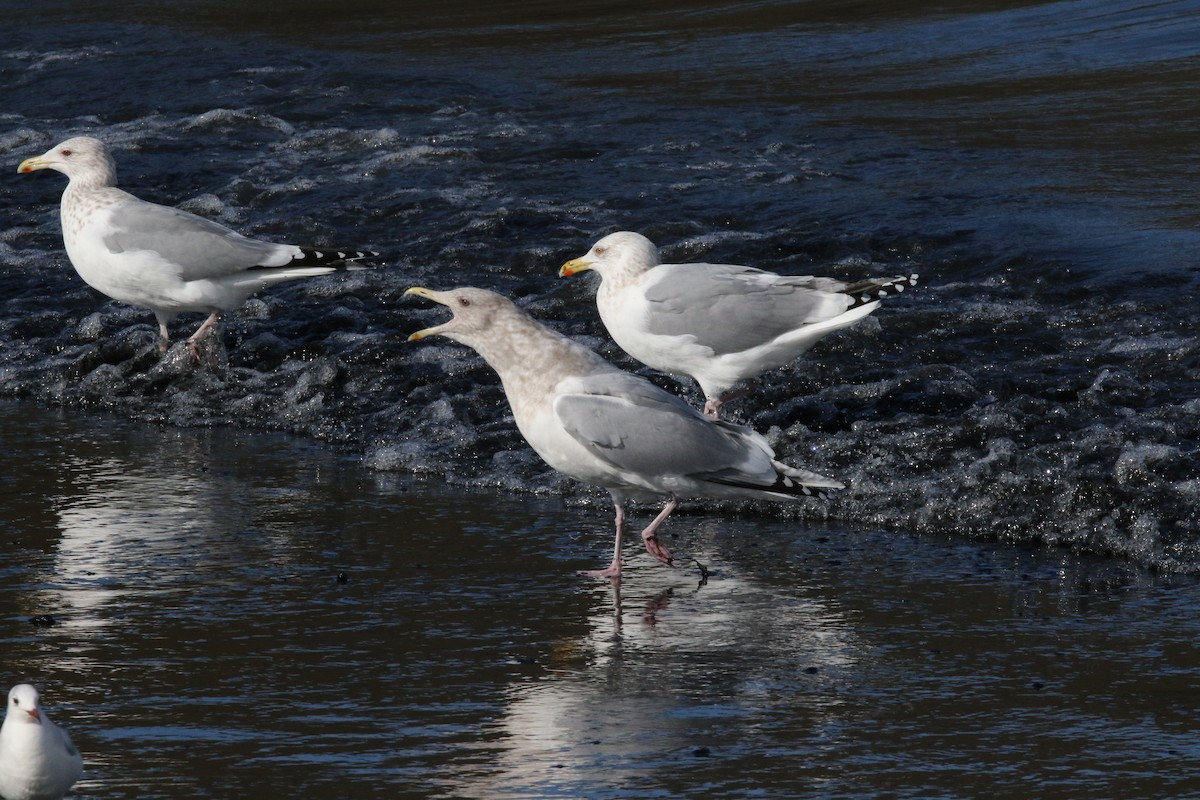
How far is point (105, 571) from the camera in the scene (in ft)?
19.1

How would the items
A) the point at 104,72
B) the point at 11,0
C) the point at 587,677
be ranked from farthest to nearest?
1. the point at 11,0
2. the point at 104,72
3. the point at 587,677

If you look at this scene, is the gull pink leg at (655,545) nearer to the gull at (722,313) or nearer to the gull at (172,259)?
the gull at (722,313)

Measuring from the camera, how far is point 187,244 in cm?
906

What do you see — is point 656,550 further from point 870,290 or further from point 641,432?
point 870,290

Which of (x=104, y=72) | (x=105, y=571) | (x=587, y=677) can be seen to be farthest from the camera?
(x=104, y=72)

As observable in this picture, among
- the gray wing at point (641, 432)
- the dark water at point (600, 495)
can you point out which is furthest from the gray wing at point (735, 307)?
the gray wing at point (641, 432)

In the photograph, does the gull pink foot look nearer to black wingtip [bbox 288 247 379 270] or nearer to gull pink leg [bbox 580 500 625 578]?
gull pink leg [bbox 580 500 625 578]

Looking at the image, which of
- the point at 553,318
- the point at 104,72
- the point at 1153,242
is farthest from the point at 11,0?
the point at 1153,242

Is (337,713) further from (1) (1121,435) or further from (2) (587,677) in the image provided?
(1) (1121,435)

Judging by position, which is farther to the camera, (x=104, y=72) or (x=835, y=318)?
(x=104, y=72)

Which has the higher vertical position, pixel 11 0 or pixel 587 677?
pixel 11 0

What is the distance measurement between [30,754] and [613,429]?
2.61 m

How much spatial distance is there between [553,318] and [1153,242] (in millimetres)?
3560

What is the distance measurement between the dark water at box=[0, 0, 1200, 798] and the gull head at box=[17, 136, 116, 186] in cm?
87
